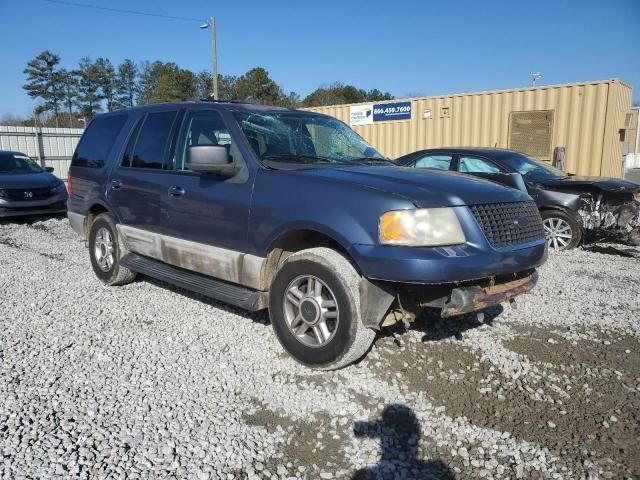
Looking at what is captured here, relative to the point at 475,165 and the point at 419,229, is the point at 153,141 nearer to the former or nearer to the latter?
the point at 419,229

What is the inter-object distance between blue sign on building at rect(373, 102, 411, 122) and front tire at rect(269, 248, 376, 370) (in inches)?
490

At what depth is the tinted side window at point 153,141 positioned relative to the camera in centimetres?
485

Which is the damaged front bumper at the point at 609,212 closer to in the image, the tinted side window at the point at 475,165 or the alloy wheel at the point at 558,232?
the alloy wheel at the point at 558,232

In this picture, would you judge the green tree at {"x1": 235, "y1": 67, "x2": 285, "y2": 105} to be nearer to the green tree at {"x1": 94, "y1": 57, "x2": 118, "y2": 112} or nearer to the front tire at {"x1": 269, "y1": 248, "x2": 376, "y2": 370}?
the green tree at {"x1": 94, "y1": 57, "x2": 118, "y2": 112}

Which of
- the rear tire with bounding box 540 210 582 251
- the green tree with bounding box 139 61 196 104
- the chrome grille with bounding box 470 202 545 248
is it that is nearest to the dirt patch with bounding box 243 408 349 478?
the chrome grille with bounding box 470 202 545 248

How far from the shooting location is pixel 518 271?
11.4 ft

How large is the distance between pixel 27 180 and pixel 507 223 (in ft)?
34.0

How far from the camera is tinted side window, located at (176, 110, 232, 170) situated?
14.2 ft

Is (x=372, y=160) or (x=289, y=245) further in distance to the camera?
(x=372, y=160)

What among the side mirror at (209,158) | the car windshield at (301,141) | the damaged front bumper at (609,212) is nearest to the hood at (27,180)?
the car windshield at (301,141)

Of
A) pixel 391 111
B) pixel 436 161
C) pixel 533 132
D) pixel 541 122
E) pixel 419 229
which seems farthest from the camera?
pixel 391 111

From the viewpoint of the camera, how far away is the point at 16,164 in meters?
11.5

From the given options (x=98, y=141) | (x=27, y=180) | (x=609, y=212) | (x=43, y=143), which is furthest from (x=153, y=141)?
(x=43, y=143)

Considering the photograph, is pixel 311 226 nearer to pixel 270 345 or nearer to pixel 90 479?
pixel 270 345
